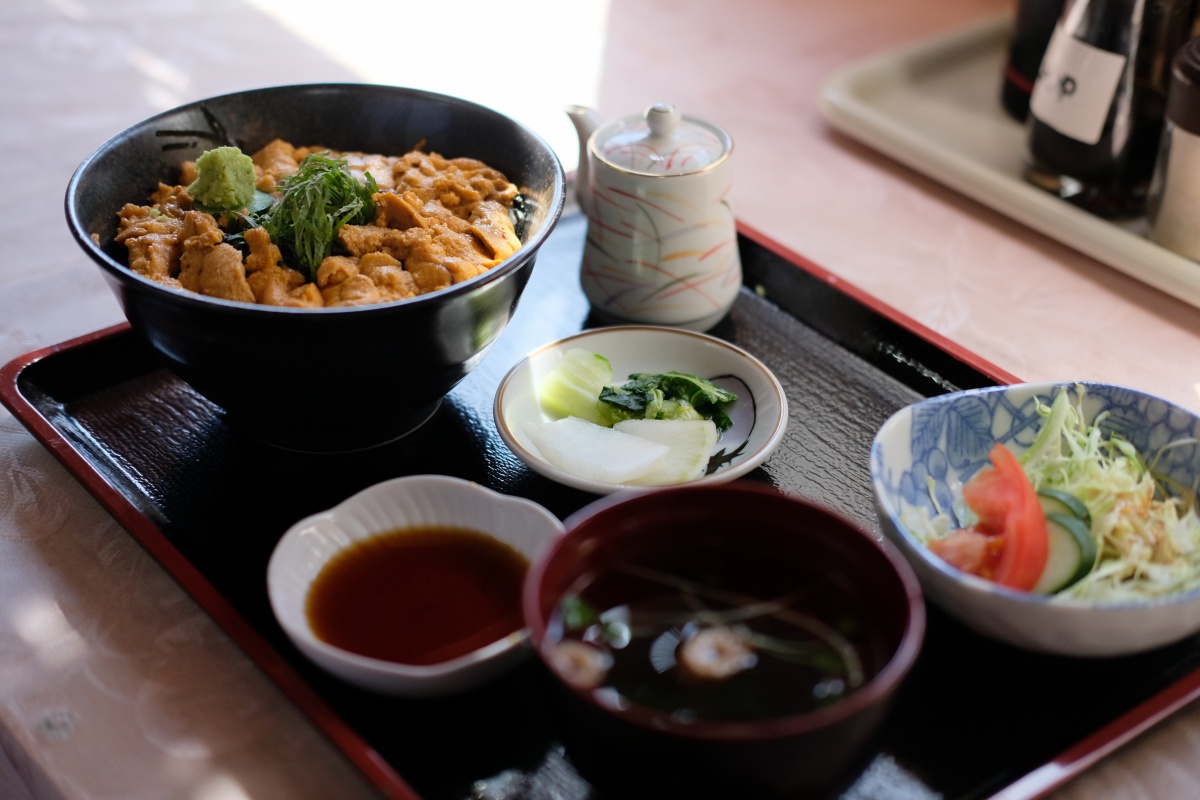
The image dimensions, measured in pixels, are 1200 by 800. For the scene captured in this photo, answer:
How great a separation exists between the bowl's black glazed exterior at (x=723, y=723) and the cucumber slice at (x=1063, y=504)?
0.70 feet

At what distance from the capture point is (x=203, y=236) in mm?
1271

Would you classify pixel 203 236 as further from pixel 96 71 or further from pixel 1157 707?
pixel 96 71

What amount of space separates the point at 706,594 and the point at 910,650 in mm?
194

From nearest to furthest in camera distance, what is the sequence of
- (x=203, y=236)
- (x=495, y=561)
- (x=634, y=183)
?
(x=495, y=561) → (x=203, y=236) → (x=634, y=183)

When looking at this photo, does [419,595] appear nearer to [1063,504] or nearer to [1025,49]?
[1063,504]

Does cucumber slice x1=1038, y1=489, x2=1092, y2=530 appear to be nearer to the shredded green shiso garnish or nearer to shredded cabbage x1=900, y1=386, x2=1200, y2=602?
Result: shredded cabbage x1=900, y1=386, x2=1200, y2=602

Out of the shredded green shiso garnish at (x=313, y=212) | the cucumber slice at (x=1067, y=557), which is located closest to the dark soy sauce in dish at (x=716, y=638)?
the cucumber slice at (x=1067, y=557)

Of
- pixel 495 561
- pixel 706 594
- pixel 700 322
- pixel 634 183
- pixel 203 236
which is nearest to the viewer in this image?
pixel 706 594

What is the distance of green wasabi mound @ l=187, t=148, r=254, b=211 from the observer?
134cm

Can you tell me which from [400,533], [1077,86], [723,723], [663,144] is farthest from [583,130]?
[723,723]

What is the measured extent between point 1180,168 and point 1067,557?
3.04ft

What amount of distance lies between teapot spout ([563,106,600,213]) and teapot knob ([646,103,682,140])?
123 millimetres

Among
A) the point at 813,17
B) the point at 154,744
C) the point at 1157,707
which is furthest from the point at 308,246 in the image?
the point at 813,17

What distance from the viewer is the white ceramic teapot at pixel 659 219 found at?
4.99ft
